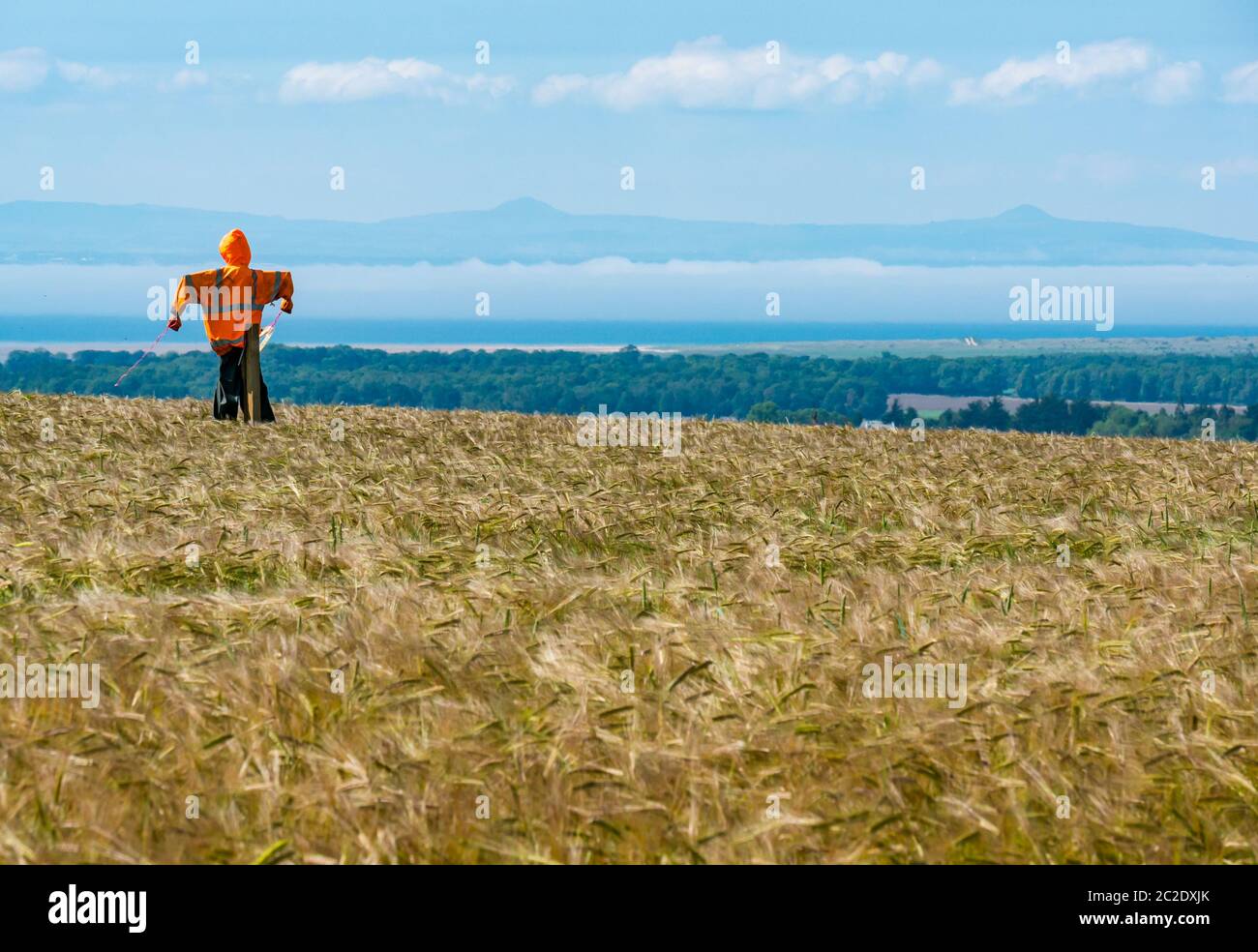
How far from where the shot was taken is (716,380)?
440 ft

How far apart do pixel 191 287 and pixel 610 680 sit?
1319cm

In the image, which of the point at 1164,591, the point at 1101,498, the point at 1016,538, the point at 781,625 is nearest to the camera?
the point at 781,625

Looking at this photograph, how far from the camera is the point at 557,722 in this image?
4.63 metres

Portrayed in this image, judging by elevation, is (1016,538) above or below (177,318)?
below

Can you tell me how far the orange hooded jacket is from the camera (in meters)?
17.1

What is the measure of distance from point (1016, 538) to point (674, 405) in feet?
396

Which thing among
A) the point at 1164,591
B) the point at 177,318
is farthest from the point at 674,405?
the point at 1164,591

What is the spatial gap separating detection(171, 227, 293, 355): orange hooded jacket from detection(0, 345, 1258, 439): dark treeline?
4487 cm

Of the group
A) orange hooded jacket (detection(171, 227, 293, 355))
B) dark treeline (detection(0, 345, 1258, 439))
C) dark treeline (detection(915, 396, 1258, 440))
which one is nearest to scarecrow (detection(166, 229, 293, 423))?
orange hooded jacket (detection(171, 227, 293, 355))

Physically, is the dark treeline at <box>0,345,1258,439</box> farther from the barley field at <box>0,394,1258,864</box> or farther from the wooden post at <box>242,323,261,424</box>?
the barley field at <box>0,394,1258,864</box>

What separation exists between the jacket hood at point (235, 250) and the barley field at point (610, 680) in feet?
23.0

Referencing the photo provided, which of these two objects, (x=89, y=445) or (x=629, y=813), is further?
(x=89, y=445)

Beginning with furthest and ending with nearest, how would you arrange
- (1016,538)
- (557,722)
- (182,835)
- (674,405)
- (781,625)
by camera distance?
(674,405)
(1016,538)
(781,625)
(557,722)
(182,835)
